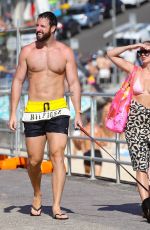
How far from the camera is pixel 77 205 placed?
35.7 feet

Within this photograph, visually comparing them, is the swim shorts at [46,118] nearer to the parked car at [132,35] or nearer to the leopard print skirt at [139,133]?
the leopard print skirt at [139,133]

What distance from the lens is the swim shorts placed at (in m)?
9.40

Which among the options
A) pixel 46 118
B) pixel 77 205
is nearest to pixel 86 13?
pixel 77 205

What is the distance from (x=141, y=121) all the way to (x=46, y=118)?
91cm

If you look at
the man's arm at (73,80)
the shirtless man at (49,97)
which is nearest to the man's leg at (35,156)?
the shirtless man at (49,97)

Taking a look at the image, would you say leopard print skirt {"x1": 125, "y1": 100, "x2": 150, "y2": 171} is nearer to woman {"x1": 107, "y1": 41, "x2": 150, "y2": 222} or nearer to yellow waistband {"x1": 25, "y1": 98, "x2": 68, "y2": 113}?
woman {"x1": 107, "y1": 41, "x2": 150, "y2": 222}

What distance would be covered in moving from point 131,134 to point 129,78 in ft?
1.72

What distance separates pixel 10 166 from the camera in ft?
49.0

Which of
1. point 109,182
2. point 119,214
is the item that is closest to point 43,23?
point 119,214

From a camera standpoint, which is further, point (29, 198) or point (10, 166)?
point (10, 166)

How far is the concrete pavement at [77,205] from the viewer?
9.04 metres

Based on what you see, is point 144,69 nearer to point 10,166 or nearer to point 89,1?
point 10,166

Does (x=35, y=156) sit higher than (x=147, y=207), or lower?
higher

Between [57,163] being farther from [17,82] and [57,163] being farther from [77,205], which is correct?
[77,205]
